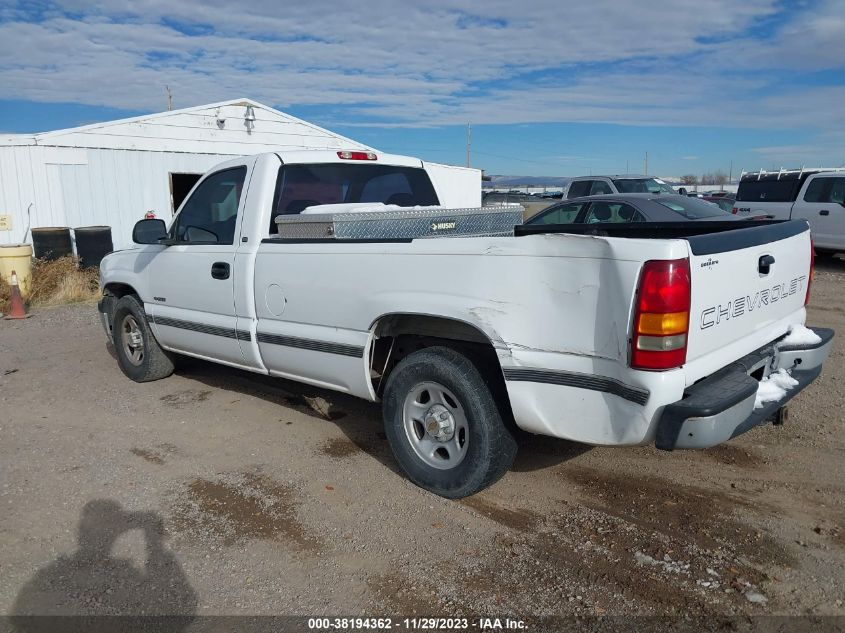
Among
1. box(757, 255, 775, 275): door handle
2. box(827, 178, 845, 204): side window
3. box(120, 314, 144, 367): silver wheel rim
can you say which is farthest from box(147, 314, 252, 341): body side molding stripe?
box(827, 178, 845, 204): side window

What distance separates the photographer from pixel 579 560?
10.6 ft

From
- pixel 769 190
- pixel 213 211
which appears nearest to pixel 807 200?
pixel 769 190

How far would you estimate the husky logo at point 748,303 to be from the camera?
310 centimetres

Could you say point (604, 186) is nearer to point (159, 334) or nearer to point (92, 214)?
point (92, 214)

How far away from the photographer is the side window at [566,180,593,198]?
15938mm

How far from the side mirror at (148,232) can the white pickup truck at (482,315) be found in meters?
0.01

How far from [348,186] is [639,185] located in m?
11.6

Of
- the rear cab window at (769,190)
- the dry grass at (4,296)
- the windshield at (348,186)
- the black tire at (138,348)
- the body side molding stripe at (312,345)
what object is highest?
the windshield at (348,186)

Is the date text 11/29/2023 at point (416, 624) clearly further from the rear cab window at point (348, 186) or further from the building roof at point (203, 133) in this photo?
the building roof at point (203, 133)

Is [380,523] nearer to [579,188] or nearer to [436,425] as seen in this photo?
[436,425]

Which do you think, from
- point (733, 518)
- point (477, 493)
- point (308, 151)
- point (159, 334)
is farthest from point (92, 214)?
point (733, 518)

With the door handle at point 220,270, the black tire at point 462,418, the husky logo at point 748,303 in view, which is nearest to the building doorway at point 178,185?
the door handle at point 220,270

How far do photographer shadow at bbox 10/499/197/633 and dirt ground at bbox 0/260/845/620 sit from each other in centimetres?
1

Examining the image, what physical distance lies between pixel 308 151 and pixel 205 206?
0.98 metres
